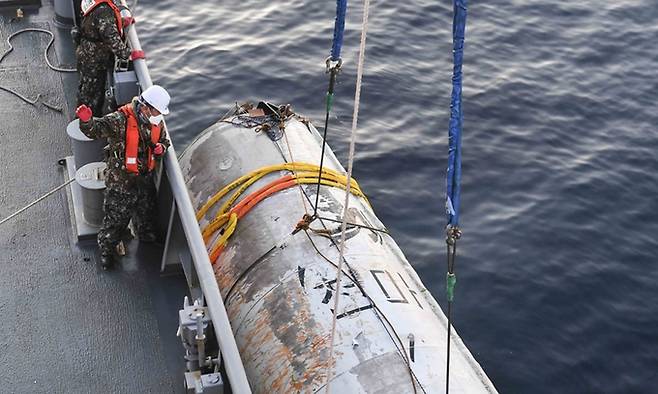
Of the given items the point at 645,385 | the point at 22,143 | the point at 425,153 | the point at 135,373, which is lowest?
the point at 645,385

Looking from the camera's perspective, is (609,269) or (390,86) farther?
(390,86)

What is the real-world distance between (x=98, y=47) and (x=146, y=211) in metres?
2.15

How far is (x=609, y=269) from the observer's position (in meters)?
10.6

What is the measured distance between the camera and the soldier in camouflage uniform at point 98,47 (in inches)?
314

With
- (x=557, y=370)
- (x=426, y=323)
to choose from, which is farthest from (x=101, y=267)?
(x=557, y=370)

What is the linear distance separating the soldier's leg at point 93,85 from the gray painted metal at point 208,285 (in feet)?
6.91

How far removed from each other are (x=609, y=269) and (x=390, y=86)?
206 inches

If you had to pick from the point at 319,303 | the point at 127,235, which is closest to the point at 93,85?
the point at 127,235

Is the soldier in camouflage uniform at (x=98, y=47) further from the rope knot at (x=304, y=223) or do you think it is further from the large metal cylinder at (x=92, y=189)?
the rope knot at (x=304, y=223)

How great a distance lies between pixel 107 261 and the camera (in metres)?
7.08

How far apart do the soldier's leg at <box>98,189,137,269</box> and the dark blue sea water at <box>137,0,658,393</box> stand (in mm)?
4490

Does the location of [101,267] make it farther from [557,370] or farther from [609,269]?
[609,269]

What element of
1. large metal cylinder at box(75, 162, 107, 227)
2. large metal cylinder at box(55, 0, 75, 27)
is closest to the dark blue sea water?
large metal cylinder at box(55, 0, 75, 27)

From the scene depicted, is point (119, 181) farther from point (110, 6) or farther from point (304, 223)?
point (110, 6)
